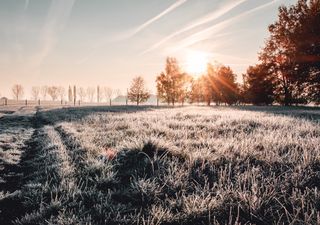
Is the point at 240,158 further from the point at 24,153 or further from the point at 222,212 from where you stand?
the point at 24,153

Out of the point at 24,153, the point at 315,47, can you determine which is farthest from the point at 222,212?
the point at 315,47

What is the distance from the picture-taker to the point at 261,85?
38.2m

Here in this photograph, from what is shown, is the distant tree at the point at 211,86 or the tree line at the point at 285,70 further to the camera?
the distant tree at the point at 211,86

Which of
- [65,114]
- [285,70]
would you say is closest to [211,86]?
[285,70]

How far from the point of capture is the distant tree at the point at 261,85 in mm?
37688

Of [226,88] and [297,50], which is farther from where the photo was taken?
[226,88]

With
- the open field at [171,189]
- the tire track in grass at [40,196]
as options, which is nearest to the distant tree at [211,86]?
the open field at [171,189]

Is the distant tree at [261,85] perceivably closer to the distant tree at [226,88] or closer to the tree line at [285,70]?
the tree line at [285,70]

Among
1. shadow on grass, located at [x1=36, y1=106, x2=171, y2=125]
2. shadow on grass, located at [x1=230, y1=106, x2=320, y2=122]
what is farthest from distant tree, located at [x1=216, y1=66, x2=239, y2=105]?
shadow on grass, located at [x1=230, y1=106, x2=320, y2=122]

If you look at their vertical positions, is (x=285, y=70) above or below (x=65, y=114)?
above

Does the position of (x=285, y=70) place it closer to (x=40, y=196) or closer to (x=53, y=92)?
(x=40, y=196)

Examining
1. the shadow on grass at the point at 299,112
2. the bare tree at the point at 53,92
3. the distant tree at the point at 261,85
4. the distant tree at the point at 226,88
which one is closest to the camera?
the shadow on grass at the point at 299,112

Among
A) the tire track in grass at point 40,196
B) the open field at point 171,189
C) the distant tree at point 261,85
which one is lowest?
the tire track in grass at point 40,196

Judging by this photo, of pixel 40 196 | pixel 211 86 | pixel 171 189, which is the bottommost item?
pixel 40 196
